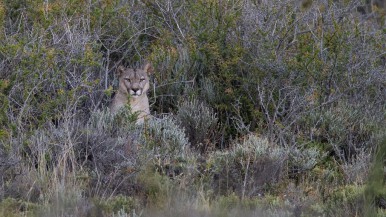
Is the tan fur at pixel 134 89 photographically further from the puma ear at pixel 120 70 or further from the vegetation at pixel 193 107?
the vegetation at pixel 193 107

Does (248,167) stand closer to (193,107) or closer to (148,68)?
(193,107)

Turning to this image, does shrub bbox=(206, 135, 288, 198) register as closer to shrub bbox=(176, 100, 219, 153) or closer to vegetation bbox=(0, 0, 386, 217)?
vegetation bbox=(0, 0, 386, 217)

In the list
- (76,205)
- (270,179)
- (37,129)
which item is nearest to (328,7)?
(270,179)

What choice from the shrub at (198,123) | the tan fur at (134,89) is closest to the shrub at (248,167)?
the shrub at (198,123)

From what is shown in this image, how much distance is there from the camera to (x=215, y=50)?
1055 cm

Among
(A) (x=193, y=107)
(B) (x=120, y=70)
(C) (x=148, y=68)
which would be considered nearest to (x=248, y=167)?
(A) (x=193, y=107)

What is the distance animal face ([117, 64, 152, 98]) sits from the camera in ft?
33.7

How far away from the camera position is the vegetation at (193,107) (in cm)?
722

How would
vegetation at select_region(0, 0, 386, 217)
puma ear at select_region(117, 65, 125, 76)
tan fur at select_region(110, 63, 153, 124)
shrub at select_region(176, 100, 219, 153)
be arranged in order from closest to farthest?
vegetation at select_region(0, 0, 386, 217)
shrub at select_region(176, 100, 219, 153)
tan fur at select_region(110, 63, 153, 124)
puma ear at select_region(117, 65, 125, 76)

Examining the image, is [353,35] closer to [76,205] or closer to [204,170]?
[204,170]

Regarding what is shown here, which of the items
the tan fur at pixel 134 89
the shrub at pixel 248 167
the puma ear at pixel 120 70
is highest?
the puma ear at pixel 120 70

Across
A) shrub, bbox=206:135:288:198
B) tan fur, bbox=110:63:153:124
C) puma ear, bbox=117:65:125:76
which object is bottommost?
shrub, bbox=206:135:288:198

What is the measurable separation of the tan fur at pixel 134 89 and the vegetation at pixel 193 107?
0.71 feet

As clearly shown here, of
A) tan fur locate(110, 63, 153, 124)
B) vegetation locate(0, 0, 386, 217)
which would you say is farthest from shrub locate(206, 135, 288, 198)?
tan fur locate(110, 63, 153, 124)
